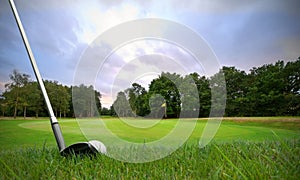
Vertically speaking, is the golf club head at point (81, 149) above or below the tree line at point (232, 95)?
below

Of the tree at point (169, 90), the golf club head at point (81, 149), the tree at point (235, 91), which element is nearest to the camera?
the golf club head at point (81, 149)

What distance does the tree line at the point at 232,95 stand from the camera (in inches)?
59.3

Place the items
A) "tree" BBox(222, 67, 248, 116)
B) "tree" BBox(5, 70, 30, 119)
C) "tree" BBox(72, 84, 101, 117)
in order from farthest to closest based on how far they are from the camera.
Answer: "tree" BBox(222, 67, 248, 116)
"tree" BBox(5, 70, 30, 119)
"tree" BBox(72, 84, 101, 117)

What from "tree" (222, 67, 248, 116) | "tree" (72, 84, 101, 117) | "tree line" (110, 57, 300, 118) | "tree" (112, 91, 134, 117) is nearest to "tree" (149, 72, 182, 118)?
"tree line" (110, 57, 300, 118)

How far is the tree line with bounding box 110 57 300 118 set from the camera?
1507 mm

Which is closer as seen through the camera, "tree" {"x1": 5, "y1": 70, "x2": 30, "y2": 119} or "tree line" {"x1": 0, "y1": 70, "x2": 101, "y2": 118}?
"tree line" {"x1": 0, "y1": 70, "x2": 101, "y2": 118}

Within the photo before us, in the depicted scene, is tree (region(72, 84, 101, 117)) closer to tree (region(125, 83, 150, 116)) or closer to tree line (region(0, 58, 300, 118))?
tree line (region(0, 58, 300, 118))

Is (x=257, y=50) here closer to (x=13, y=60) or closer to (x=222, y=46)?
(x=222, y=46)

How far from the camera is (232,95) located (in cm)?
636

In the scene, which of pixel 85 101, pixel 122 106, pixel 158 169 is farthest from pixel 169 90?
pixel 158 169

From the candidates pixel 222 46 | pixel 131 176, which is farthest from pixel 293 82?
pixel 131 176

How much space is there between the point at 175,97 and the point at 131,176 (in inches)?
35.7

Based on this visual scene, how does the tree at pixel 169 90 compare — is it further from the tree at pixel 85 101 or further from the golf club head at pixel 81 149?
the golf club head at pixel 81 149

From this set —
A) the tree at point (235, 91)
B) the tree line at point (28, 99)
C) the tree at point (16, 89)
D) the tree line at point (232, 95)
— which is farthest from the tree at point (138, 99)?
the tree at point (235, 91)
